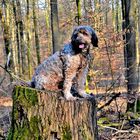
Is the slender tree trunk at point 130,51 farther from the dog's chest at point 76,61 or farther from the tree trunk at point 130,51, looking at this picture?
the dog's chest at point 76,61

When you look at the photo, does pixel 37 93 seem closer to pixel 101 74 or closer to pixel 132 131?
pixel 132 131

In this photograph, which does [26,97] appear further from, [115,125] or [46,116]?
[115,125]

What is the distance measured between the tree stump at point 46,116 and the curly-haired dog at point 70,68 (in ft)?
0.57

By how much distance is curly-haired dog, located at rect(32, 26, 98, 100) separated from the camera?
4.25m

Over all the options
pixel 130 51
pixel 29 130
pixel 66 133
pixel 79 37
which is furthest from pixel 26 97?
pixel 130 51

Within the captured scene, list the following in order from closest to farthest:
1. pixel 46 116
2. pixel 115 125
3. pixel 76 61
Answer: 1. pixel 46 116
2. pixel 76 61
3. pixel 115 125

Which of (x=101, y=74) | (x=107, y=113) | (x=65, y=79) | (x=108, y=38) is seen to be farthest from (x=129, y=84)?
(x=65, y=79)

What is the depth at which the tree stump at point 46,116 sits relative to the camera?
13.4ft

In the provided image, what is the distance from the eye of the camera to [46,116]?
4.11 metres

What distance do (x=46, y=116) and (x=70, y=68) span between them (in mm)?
699

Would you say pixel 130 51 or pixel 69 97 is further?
pixel 130 51

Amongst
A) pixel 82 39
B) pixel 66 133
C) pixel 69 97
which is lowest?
pixel 66 133

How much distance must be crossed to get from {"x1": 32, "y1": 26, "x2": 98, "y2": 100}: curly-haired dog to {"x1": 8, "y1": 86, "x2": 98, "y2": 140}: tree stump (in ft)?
0.57

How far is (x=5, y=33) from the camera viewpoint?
1523 centimetres
